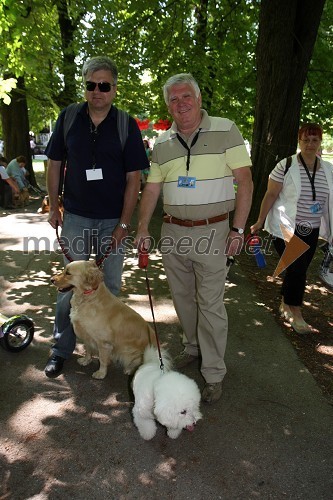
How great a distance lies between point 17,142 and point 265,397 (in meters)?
13.3

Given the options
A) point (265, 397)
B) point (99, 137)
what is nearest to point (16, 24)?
point (99, 137)

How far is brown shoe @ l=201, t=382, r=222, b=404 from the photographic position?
326cm

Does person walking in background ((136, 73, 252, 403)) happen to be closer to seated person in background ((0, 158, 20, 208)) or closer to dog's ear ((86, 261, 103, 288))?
dog's ear ((86, 261, 103, 288))

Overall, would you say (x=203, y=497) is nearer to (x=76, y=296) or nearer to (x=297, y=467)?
(x=297, y=467)

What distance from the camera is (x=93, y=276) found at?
3248 mm

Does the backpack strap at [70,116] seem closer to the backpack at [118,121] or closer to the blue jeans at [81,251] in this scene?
the backpack at [118,121]

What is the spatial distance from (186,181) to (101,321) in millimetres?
1427

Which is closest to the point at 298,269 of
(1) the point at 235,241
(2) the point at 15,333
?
(1) the point at 235,241

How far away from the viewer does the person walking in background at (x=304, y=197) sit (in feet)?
13.7

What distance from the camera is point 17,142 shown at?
546 inches

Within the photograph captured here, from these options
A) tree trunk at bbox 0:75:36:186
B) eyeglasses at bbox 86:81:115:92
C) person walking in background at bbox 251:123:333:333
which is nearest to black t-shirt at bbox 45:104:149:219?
eyeglasses at bbox 86:81:115:92

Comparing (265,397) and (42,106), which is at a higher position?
(42,106)

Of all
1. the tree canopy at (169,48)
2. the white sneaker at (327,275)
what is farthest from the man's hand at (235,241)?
the tree canopy at (169,48)

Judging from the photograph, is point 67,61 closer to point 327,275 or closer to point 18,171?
point 18,171
